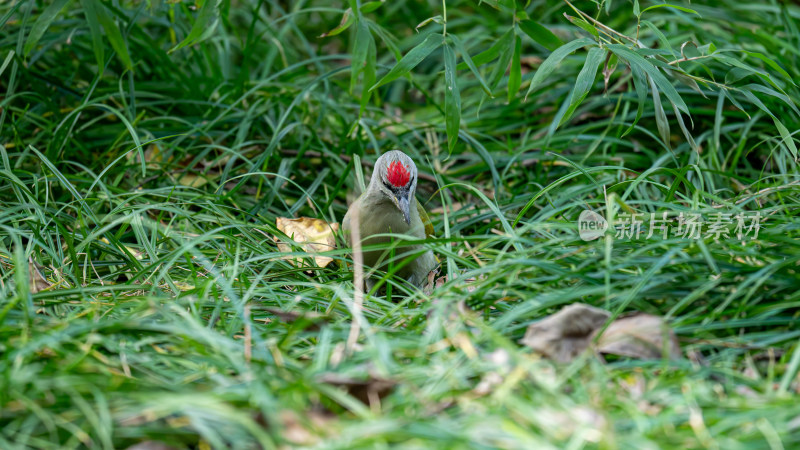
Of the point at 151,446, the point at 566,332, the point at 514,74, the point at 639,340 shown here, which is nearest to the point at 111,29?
the point at 514,74

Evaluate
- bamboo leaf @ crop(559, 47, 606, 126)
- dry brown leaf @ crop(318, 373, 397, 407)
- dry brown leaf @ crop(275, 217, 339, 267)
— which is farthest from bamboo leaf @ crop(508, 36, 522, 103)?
dry brown leaf @ crop(318, 373, 397, 407)

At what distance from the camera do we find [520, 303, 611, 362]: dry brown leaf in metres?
2.11

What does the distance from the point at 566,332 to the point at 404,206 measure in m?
1.52

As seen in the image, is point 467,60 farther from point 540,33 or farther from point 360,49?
point 360,49

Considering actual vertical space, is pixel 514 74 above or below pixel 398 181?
above

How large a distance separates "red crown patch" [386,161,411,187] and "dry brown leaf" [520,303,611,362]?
1518mm

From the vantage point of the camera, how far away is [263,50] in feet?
19.6

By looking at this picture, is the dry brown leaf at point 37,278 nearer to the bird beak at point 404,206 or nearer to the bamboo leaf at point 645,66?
the bird beak at point 404,206

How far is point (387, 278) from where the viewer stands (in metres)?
2.68

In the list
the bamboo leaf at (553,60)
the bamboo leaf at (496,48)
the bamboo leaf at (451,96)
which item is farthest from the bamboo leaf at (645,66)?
the bamboo leaf at (451,96)

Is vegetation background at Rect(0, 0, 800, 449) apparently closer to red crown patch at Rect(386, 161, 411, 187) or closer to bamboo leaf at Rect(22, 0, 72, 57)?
bamboo leaf at Rect(22, 0, 72, 57)

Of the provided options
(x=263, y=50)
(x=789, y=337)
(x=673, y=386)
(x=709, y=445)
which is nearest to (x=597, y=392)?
(x=673, y=386)

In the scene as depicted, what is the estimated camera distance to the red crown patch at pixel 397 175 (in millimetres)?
3598

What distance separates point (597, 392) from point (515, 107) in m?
3.59
